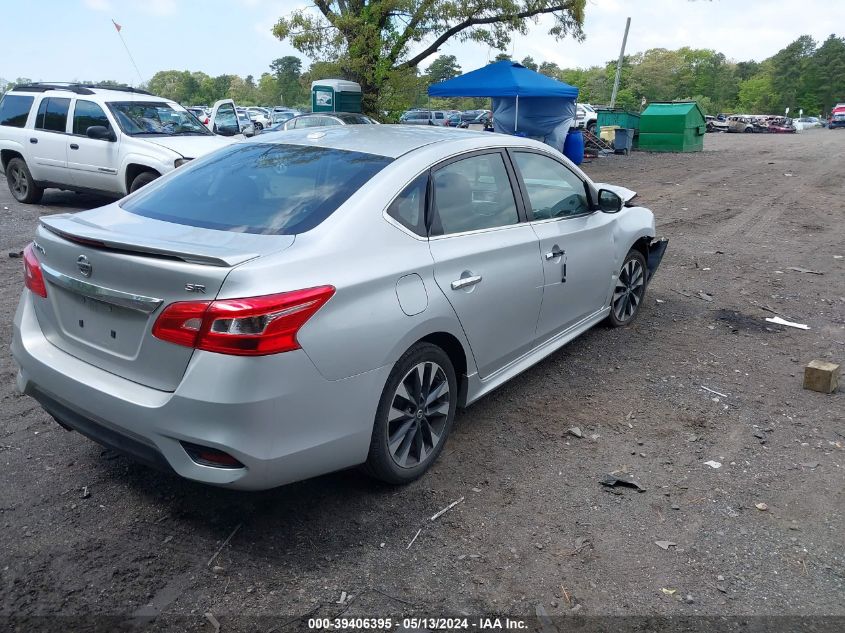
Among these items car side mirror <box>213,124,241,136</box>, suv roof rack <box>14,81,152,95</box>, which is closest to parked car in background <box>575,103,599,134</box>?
car side mirror <box>213,124,241,136</box>

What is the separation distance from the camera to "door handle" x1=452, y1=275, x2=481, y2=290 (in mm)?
3533

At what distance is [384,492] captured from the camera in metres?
3.49


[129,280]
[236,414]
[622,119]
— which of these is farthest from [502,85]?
[236,414]

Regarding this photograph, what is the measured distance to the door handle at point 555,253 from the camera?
4.38 meters

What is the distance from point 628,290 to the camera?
19.4ft

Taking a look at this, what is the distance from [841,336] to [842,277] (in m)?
2.35

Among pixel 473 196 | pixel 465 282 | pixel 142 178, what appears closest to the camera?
pixel 465 282

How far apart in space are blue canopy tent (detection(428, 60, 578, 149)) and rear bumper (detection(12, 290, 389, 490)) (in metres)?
16.4

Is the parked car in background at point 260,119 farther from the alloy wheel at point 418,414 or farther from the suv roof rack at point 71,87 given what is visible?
the alloy wheel at point 418,414

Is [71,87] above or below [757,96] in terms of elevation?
below

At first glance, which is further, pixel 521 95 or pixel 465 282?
pixel 521 95

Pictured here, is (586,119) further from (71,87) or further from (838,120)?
(838,120)

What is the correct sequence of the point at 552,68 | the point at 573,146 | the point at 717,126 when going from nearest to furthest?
the point at 573,146 → the point at 717,126 → the point at 552,68

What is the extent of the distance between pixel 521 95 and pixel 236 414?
16888 mm
